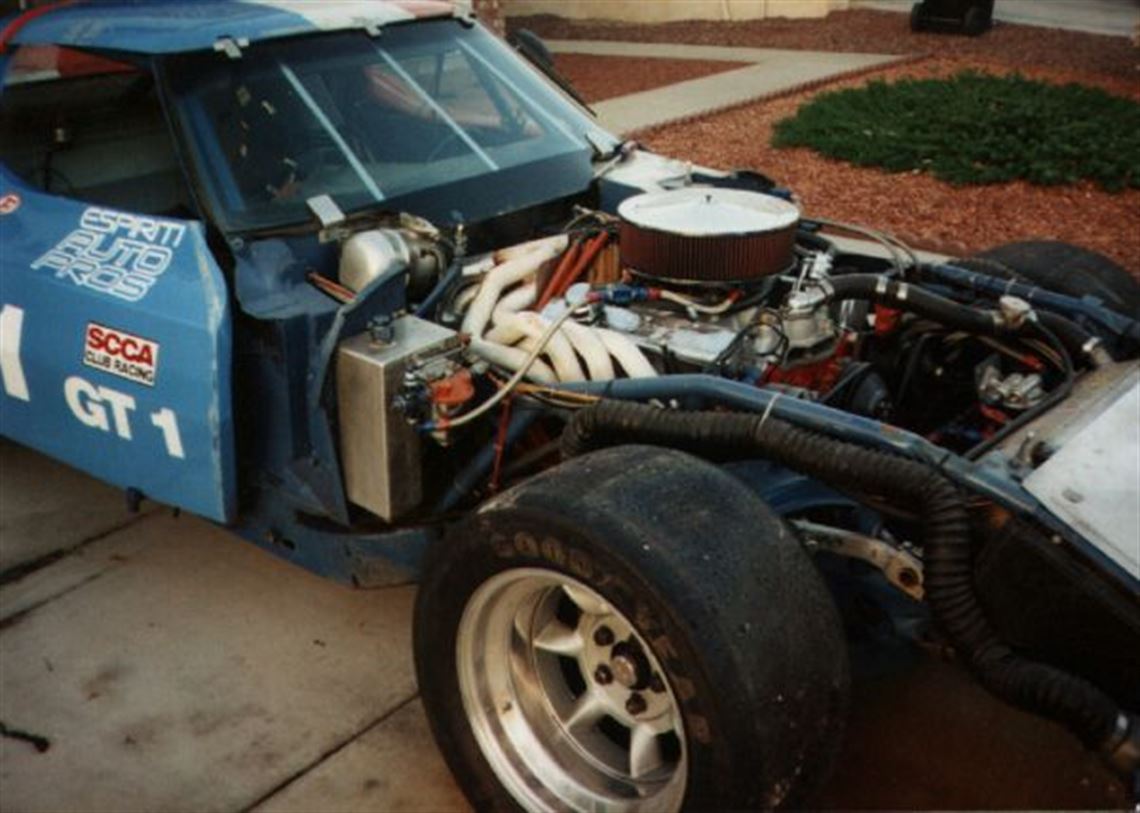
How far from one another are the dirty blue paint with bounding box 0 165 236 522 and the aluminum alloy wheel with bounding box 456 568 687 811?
99cm

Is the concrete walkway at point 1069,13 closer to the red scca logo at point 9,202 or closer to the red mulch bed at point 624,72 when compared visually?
the red mulch bed at point 624,72

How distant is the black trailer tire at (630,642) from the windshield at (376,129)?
142cm

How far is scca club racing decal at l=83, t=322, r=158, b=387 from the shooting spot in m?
3.37

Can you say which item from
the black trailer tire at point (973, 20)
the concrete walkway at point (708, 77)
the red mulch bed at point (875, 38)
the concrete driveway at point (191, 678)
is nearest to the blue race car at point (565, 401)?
the concrete driveway at point (191, 678)

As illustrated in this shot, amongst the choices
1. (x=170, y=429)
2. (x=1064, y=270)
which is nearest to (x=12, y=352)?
(x=170, y=429)

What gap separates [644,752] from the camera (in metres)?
2.78

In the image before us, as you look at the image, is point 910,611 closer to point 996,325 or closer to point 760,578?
point 760,578

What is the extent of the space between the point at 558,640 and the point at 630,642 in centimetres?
22

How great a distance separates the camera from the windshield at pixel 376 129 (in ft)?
11.9

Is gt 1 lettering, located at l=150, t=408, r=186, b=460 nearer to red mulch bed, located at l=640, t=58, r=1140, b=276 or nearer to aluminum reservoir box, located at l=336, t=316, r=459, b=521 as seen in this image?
aluminum reservoir box, located at l=336, t=316, r=459, b=521

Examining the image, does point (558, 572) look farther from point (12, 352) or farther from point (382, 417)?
point (12, 352)

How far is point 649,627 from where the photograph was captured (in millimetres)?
2395

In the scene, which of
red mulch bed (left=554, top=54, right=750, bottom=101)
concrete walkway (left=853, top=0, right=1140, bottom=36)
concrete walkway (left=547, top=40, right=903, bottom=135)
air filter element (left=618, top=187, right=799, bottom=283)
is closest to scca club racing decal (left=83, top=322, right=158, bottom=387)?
air filter element (left=618, top=187, right=799, bottom=283)

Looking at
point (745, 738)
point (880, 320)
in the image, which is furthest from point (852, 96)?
point (745, 738)
